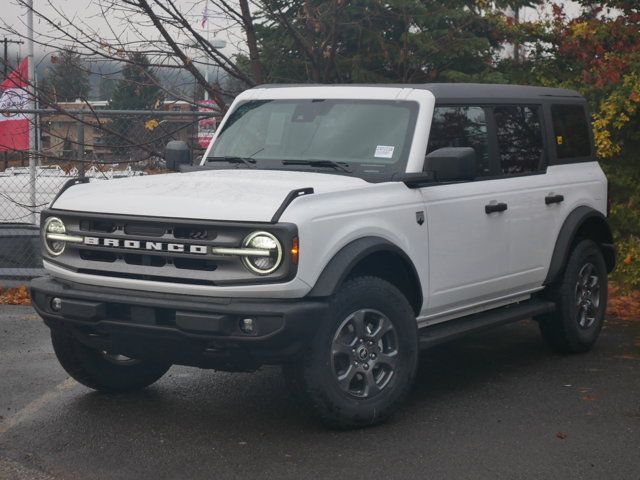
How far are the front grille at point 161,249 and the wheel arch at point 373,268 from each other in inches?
10.8

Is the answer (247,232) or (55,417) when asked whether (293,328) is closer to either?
(247,232)

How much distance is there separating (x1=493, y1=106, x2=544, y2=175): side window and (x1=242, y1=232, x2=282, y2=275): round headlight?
2480 millimetres

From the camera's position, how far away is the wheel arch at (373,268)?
19.5 feet

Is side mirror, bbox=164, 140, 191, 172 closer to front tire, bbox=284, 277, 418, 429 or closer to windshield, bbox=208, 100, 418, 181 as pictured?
windshield, bbox=208, 100, 418, 181

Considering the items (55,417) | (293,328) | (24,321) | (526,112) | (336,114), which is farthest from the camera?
(24,321)

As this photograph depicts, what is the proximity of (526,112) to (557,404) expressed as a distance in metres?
2.27

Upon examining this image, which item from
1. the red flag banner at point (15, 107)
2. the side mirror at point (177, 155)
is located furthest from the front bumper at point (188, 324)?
the red flag banner at point (15, 107)

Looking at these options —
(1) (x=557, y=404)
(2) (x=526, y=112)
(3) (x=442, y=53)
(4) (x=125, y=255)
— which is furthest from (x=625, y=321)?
(4) (x=125, y=255)

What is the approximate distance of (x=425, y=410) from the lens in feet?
22.2

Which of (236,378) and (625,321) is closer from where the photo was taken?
(236,378)

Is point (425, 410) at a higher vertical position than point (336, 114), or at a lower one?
lower

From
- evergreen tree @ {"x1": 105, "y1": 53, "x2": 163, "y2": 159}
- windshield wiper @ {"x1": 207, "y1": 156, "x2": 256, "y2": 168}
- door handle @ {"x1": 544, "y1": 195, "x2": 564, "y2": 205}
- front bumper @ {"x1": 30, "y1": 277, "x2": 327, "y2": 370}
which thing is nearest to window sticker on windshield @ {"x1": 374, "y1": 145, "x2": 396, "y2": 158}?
windshield wiper @ {"x1": 207, "y1": 156, "x2": 256, "y2": 168}

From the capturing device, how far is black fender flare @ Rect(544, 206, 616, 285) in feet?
26.6

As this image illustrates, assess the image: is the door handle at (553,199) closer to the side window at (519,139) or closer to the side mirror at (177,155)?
the side window at (519,139)
